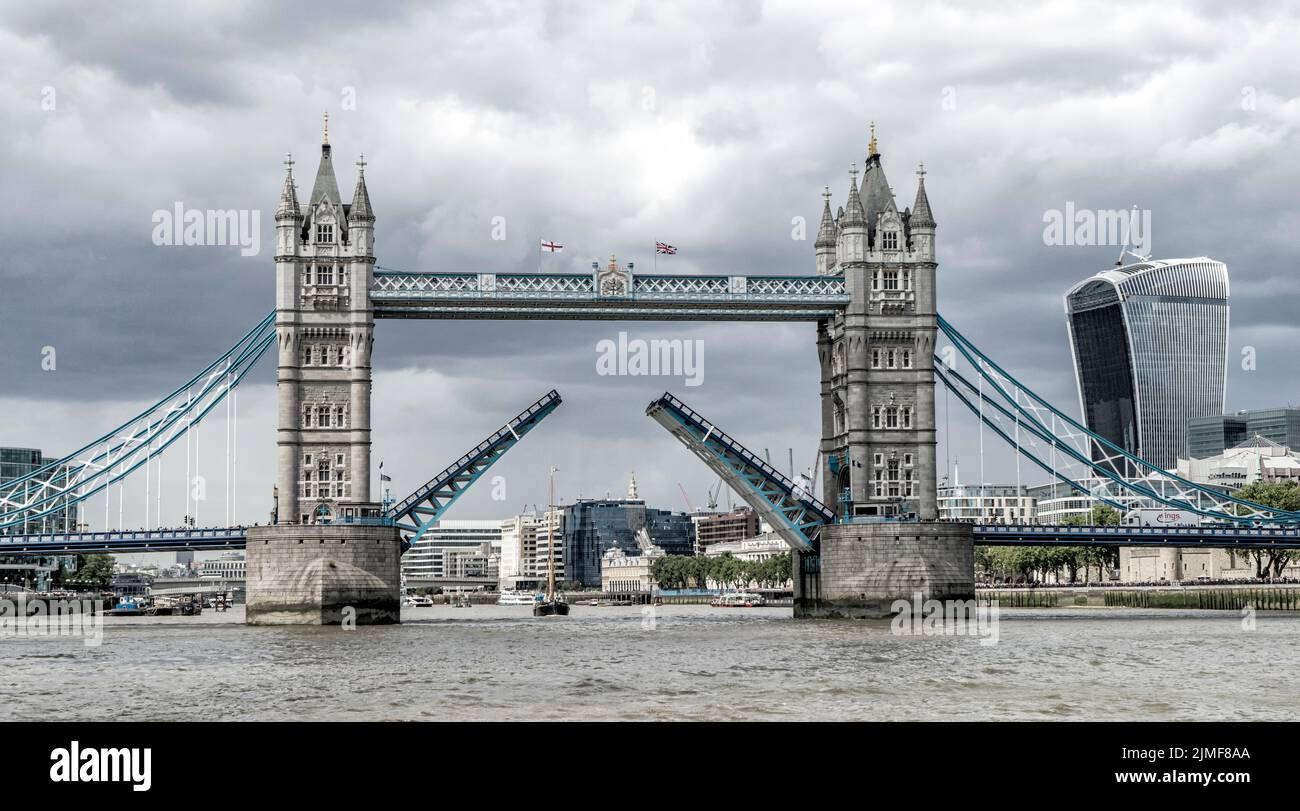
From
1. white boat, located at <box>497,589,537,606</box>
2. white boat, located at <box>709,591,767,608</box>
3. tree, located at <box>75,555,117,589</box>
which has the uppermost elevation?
tree, located at <box>75,555,117,589</box>

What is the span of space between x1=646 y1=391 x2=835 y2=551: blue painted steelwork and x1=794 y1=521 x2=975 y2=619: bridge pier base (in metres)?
2.93

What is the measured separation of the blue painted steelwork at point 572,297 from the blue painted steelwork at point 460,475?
13.6 feet

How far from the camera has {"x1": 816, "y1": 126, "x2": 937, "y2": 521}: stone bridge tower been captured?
70.1m

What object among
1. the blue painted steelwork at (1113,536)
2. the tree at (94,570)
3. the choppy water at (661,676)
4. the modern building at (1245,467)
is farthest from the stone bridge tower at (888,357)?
the tree at (94,570)

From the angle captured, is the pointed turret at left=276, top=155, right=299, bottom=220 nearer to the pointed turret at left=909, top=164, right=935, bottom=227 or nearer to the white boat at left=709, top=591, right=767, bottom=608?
the pointed turret at left=909, top=164, right=935, bottom=227

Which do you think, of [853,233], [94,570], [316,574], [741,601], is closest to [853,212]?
[853,233]

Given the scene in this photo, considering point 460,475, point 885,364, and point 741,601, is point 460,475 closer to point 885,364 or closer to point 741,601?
point 885,364

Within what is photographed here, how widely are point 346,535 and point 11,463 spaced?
12512 cm

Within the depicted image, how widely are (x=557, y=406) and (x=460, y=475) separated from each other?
5288mm

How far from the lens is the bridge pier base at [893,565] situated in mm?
66250

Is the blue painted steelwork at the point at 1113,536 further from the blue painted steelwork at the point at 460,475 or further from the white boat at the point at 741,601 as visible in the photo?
the white boat at the point at 741,601

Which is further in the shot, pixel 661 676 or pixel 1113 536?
pixel 1113 536

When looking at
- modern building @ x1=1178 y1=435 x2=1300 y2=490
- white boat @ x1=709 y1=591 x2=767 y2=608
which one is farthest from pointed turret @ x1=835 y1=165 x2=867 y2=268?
modern building @ x1=1178 y1=435 x2=1300 y2=490

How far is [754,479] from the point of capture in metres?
69.9
